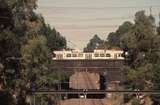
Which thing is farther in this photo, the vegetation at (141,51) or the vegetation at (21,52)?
the vegetation at (141,51)

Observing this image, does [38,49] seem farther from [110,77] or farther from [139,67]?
[110,77]

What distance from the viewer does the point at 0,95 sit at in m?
54.3

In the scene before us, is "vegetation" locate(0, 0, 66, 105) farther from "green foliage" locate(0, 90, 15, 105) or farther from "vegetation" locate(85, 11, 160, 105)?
"vegetation" locate(85, 11, 160, 105)

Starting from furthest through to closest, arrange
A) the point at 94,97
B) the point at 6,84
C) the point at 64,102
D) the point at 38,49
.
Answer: the point at 94,97 < the point at 64,102 < the point at 38,49 < the point at 6,84

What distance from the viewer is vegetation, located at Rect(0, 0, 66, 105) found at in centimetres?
5089

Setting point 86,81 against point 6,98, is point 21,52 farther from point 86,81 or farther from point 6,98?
point 86,81

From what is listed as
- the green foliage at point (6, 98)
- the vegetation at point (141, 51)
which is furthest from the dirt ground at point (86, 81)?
the green foliage at point (6, 98)

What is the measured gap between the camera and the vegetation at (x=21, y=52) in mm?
50888

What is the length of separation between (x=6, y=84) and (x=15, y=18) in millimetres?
7740

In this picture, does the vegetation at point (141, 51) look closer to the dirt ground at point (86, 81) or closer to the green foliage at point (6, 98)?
the green foliage at point (6, 98)

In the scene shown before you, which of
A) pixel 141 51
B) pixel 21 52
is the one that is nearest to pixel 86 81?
pixel 141 51

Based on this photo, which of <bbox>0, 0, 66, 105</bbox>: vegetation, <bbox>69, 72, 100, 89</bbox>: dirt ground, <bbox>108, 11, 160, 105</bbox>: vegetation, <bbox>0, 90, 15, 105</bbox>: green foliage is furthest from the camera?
<bbox>69, 72, 100, 89</bbox>: dirt ground

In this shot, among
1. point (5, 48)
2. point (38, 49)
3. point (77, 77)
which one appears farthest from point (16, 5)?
point (77, 77)

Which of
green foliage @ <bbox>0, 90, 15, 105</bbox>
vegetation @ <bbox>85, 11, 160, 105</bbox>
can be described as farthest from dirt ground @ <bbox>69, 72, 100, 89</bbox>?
green foliage @ <bbox>0, 90, 15, 105</bbox>
